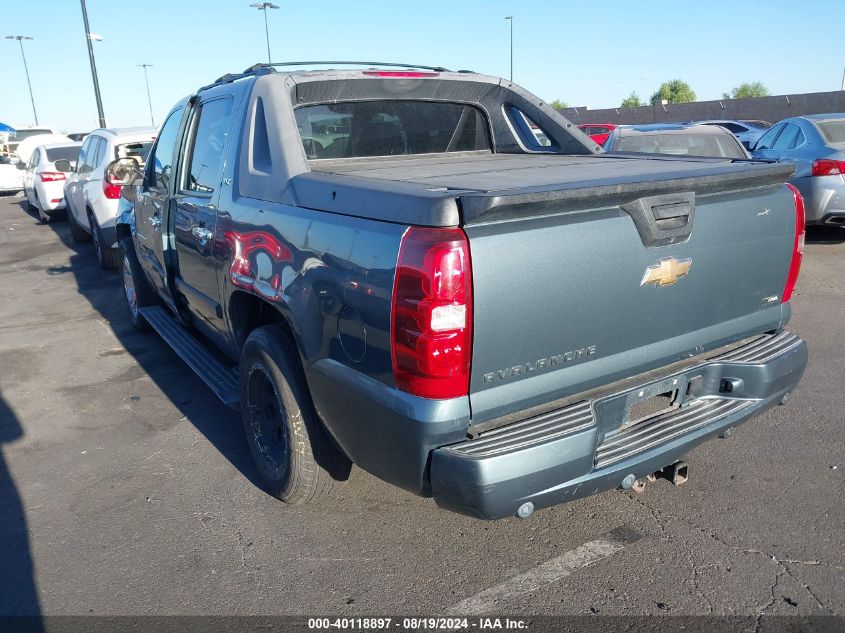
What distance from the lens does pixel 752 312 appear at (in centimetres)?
315

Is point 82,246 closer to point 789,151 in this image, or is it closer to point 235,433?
point 235,433

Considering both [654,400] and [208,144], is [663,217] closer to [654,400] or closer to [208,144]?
[654,400]

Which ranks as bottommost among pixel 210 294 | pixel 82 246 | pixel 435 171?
pixel 82 246

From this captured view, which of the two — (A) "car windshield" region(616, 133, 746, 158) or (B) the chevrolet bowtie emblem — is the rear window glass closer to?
(A) "car windshield" region(616, 133, 746, 158)

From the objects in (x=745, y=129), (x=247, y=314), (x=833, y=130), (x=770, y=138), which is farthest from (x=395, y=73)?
(x=745, y=129)

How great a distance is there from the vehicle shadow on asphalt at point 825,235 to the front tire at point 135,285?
845cm

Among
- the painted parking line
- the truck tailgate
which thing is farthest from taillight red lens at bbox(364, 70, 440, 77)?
the painted parking line

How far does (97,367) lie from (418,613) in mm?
Answer: 4129

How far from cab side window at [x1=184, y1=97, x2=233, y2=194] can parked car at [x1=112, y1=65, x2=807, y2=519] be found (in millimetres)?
32

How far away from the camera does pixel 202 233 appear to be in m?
3.94

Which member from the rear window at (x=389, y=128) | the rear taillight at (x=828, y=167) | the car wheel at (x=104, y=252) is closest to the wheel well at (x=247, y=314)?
the rear window at (x=389, y=128)

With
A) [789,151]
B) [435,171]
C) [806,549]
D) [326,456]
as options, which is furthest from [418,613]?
[789,151]

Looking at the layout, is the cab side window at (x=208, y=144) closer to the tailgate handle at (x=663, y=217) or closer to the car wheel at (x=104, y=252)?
the tailgate handle at (x=663, y=217)

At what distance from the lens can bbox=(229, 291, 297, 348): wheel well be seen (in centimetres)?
352
